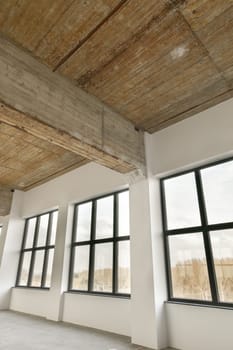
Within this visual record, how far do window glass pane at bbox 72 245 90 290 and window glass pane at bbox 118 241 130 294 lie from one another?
99 cm

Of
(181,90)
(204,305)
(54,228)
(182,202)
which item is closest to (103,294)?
(204,305)

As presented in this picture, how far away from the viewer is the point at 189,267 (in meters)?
3.67

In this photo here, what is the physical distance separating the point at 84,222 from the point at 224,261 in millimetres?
3398

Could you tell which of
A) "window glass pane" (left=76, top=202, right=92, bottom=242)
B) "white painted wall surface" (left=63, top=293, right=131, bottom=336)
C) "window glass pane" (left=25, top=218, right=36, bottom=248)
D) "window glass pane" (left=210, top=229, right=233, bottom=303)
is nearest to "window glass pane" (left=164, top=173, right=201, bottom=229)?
"window glass pane" (left=210, top=229, right=233, bottom=303)

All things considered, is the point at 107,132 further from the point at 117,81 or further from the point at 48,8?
the point at 48,8

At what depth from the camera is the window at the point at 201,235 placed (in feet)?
10.9

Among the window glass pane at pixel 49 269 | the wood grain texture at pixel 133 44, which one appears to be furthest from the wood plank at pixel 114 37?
the window glass pane at pixel 49 269

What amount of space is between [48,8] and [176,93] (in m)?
2.18

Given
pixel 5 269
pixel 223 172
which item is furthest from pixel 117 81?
pixel 5 269

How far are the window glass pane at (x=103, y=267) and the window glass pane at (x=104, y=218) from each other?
26cm

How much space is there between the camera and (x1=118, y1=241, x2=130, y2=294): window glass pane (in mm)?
4349

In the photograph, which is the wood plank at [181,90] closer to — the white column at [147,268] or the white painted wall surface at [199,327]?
the white column at [147,268]

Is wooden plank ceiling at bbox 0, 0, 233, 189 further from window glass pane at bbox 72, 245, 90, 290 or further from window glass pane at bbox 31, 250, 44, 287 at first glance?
window glass pane at bbox 31, 250, 44, 287

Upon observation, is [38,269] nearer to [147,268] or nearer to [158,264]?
[147,268]
